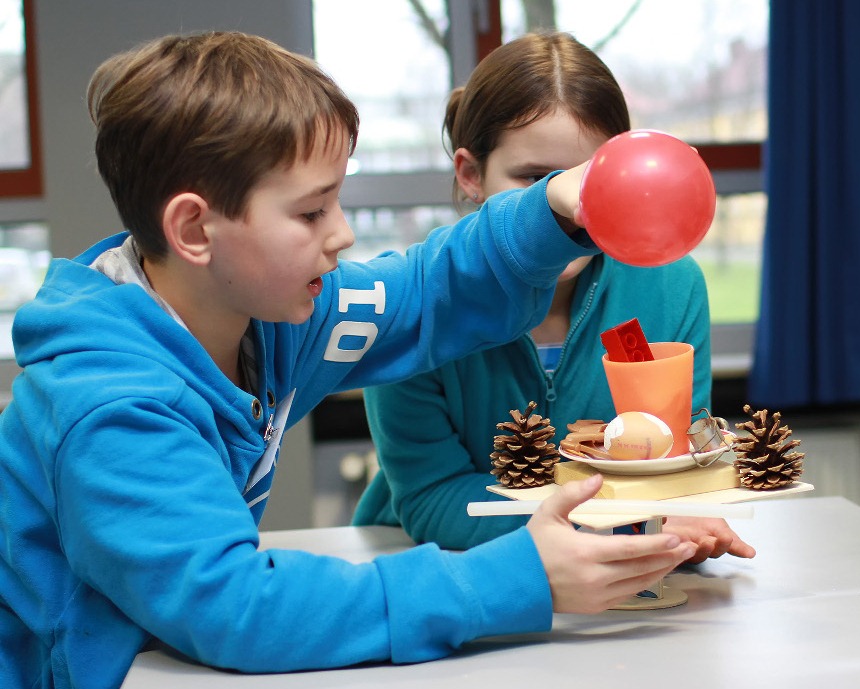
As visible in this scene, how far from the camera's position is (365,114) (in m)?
2.93

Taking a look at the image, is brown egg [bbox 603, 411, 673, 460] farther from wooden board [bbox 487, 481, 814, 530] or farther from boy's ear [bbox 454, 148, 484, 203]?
boy's ear [bbox 454, 148, 484, 203]

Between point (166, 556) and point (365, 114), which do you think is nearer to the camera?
point (166, 556)

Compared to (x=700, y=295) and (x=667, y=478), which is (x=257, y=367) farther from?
(x=700, y=295)

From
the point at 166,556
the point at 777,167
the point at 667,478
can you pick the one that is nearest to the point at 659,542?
the point at 667,478

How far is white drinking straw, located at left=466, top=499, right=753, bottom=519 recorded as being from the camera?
0.78 meters

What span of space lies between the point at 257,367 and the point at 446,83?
2.11 m

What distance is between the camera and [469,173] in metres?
1.27

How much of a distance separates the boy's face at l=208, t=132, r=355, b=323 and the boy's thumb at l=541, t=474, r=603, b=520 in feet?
0.97

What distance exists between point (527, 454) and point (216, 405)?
28 centimetres

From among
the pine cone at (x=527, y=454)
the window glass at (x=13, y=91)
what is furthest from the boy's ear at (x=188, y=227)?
the window glass at (x=13, y=91)

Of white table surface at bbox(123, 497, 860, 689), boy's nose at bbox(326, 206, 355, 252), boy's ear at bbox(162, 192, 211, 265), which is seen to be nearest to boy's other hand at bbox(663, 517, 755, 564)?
white table surface at bbox(123, 497, 860, 689)

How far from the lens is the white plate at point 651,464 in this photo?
2.71 feet

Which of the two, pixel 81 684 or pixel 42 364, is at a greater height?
pixel 42 364

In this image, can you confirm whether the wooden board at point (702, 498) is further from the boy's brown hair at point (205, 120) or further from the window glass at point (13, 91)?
the window glass at point (13, 91)
